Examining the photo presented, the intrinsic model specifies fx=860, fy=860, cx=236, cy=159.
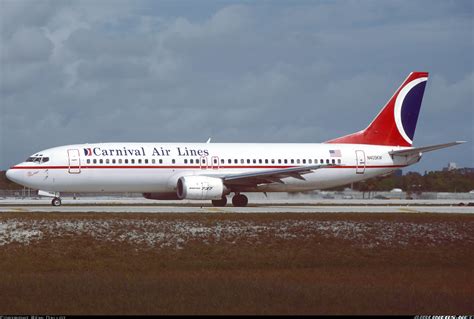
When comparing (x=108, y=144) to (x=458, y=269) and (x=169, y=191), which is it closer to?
(x=169, y=191)

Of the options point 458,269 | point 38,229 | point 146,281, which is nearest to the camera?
point 146,281

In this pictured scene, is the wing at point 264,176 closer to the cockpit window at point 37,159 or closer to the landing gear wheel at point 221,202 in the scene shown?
the landing gear wheel at point 221,202

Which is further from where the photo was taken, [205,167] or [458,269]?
[205,167]

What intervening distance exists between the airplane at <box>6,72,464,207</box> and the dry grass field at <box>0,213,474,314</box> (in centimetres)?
1189

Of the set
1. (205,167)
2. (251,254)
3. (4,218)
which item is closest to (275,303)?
(251,254)

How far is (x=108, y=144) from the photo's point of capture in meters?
50.0

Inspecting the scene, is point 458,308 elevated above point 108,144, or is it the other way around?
point 108,144

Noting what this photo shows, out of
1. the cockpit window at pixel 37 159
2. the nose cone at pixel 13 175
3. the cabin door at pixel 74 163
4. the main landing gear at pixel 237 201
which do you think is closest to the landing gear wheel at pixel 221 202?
the main landing gear at pixel 237 201

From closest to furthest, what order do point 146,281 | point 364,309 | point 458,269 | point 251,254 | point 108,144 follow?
point 364,309 < point 146,281 < point 458,269 < point 251,254 < point 108,144

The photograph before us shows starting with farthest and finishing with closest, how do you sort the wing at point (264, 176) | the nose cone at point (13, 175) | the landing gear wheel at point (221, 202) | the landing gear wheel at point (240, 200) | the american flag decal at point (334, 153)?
the american flag decal at point (334, 153) < the landing gear wheel at point (240, 200) < the landing gear wheel at point (221, 202) < the wing at point (264, 176) < the nose cone at point (13, 175)

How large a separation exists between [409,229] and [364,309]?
1550 centimetres

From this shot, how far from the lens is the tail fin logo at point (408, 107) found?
187 feet

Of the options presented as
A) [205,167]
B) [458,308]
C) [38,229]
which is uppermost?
[205,167]

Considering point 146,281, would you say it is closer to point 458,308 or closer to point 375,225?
point 458,308
